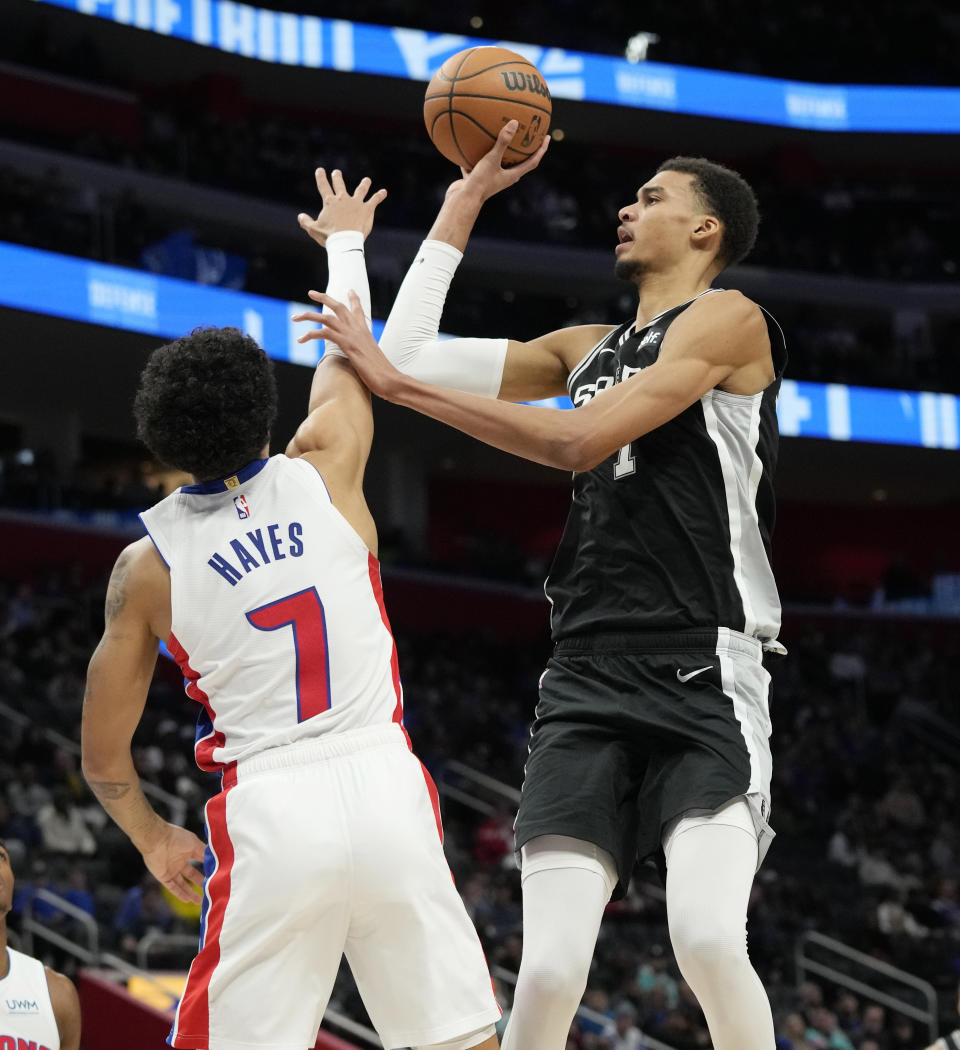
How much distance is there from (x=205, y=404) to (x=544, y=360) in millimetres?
1342

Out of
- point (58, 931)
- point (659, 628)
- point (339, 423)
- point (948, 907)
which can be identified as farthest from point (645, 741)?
point (948, 907)

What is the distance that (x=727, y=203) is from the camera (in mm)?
4117

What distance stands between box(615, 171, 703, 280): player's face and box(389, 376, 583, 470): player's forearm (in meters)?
0.60

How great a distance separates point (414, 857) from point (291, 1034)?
437mm

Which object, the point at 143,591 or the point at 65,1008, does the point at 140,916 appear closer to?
the point at 65,1008

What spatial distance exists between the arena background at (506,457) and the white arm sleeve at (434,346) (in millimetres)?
5593

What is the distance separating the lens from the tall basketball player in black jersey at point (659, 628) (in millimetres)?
3406

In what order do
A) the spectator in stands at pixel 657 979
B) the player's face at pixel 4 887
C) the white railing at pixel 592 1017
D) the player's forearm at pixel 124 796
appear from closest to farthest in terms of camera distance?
the player's forearm at pixel 124 796 → the player's face at pixel 4 887 → the white railing at pixel 592 1017 → the spectator in stands at pixel 657 979

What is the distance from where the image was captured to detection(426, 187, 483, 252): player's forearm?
4340mm

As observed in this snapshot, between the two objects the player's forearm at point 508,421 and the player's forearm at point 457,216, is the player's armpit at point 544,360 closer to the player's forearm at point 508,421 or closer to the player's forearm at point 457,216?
the player's forearm at point 457,216

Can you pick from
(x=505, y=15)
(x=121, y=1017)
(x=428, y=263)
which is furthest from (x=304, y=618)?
(x=505, y=15)

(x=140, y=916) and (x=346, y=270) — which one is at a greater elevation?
(x=346, y=270)

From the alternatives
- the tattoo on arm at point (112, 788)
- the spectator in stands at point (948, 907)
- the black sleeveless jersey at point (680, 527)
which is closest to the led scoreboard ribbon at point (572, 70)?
the spectator in stands at point (948, 907)

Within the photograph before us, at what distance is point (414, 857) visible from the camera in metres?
3.21
